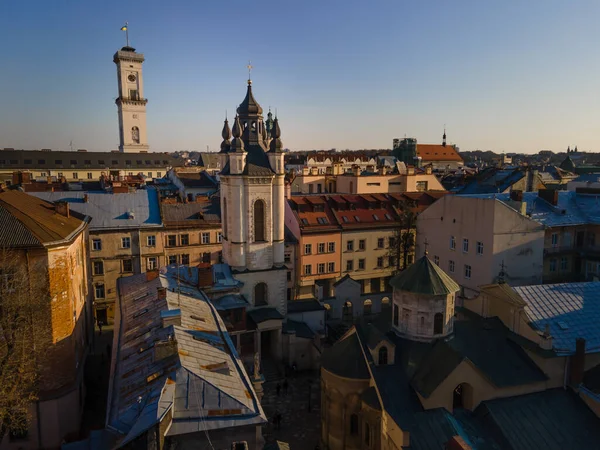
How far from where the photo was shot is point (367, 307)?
4850cm

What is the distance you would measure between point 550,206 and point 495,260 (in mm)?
11291

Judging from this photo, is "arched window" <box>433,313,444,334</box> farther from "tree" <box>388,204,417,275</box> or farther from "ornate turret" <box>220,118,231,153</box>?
"tree" <box>388,204,417,275</box>

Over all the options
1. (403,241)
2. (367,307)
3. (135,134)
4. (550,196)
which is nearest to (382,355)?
(367,307)

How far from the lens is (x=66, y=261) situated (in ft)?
90.6

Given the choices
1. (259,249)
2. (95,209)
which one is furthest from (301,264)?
(95,209)

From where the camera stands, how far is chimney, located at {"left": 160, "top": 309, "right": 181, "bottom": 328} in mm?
24750

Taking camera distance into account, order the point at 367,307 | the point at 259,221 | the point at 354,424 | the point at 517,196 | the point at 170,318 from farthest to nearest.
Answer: the point at 367,307 → the point at 517,196 → the point at 259,221 → the point at 354,424 → the point at 170,318

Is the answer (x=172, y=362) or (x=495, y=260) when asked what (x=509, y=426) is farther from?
(x=495, y=260)

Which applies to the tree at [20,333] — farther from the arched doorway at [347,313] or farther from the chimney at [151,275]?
the arched doorway at [347,313]

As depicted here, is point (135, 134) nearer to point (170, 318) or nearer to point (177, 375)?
point (170, 318)

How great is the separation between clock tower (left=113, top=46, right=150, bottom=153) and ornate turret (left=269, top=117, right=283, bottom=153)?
10414 centimetres

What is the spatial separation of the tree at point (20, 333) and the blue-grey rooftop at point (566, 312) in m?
27.3

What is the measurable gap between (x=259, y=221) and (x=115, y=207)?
62.3 feet

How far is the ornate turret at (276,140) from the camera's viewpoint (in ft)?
125
